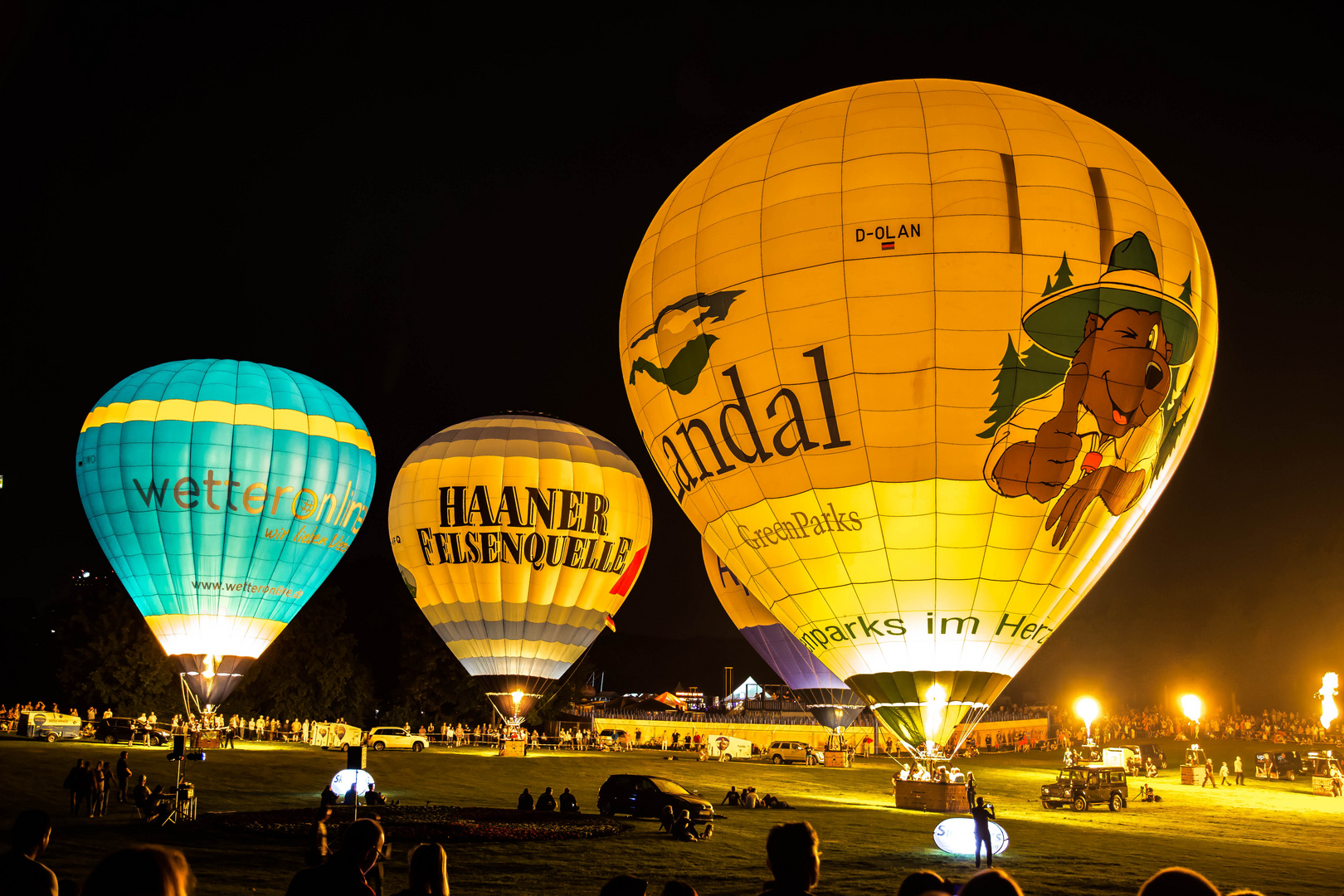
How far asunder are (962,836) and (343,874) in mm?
12800

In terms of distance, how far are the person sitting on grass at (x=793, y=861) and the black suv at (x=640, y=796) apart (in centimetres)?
1656

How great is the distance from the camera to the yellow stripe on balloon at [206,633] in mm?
30516

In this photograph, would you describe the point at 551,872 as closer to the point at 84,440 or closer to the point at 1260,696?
the point at 84,440

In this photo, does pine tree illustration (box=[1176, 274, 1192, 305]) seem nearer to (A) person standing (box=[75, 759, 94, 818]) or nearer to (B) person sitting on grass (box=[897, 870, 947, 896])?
(B) person sitting on grass (box=[897, 870, 947, 896])

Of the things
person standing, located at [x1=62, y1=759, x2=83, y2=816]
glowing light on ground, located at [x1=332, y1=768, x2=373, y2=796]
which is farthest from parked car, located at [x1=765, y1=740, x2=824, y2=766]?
person standing, located at [x1=62, y1=759, x2=83, y2=816]

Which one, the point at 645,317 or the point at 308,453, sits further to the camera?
the point at 308,453

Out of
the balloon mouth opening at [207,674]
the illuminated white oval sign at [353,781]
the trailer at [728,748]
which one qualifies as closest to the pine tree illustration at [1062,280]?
the illuminated white oval sign at [353,781]

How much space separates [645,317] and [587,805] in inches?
424

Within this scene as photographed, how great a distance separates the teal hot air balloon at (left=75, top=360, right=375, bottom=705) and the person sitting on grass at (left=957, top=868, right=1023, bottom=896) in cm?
3041

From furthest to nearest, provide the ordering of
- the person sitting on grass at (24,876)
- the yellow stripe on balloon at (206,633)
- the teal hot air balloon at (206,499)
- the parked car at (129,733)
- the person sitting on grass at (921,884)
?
1. the parked car at (129,733)
2. the yellow stripe on balloon at (206,633)
3. the teal hot air balloon at (206,499)
4. the person sitting on grass at (24,876)
5. the person sitting on grass at (921,884)

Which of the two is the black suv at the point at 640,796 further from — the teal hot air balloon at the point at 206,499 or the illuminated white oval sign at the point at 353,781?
the teal hot air balloon at the point at 206,499

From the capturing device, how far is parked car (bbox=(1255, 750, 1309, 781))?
37594 millimetres

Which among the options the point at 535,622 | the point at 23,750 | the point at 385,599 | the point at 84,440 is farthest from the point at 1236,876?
the point at 385,599

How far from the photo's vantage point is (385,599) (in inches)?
2505
